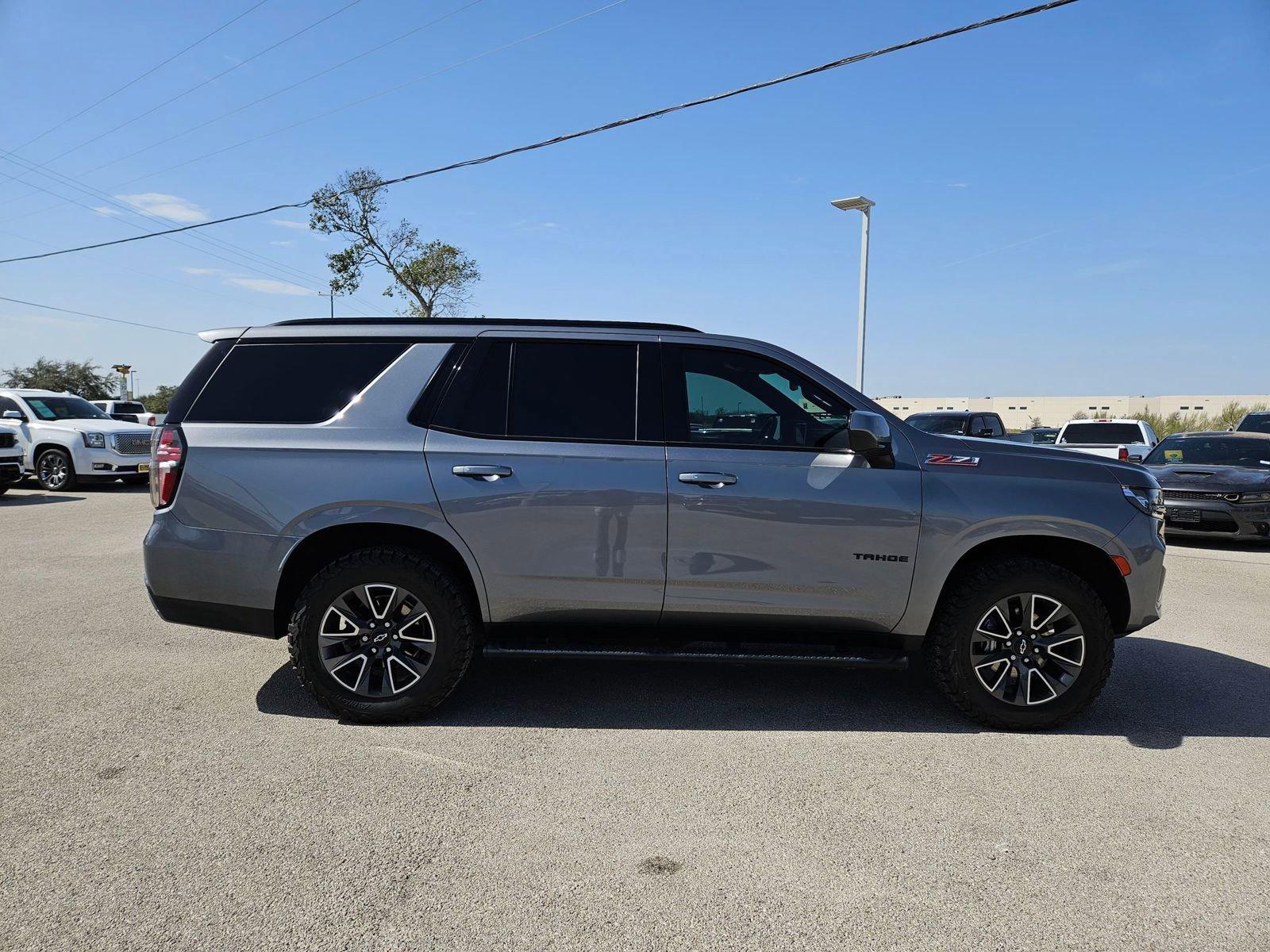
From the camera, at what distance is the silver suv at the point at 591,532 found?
4141mm

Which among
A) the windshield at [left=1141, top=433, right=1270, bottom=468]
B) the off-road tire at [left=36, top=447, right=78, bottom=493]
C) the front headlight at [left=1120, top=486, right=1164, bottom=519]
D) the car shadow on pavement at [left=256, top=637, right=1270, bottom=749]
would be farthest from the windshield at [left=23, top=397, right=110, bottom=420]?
the windshield at [left=1141, top=433, right=1270, bottom=468]

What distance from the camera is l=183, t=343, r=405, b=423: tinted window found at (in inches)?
168

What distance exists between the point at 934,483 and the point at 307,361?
127 inches

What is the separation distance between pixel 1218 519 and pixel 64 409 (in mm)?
19325

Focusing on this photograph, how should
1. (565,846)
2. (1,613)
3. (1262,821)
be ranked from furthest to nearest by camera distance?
(1,613) → (1262,821) → (565,846)

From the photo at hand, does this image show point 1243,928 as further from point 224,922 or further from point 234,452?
point 234,452

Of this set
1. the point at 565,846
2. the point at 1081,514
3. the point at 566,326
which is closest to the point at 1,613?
the point at 566,326

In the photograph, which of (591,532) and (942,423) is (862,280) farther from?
(591,532)

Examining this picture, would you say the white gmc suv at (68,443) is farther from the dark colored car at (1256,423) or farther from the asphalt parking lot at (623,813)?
the dark colored car at (1256,423)

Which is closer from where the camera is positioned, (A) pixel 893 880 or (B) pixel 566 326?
(A) pixel 893 880

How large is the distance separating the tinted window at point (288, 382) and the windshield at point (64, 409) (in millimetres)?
14701

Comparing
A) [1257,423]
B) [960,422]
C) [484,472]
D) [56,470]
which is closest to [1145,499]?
[484,472]

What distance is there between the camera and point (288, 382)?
4.31 meters

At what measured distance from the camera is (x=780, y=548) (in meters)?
4.15
